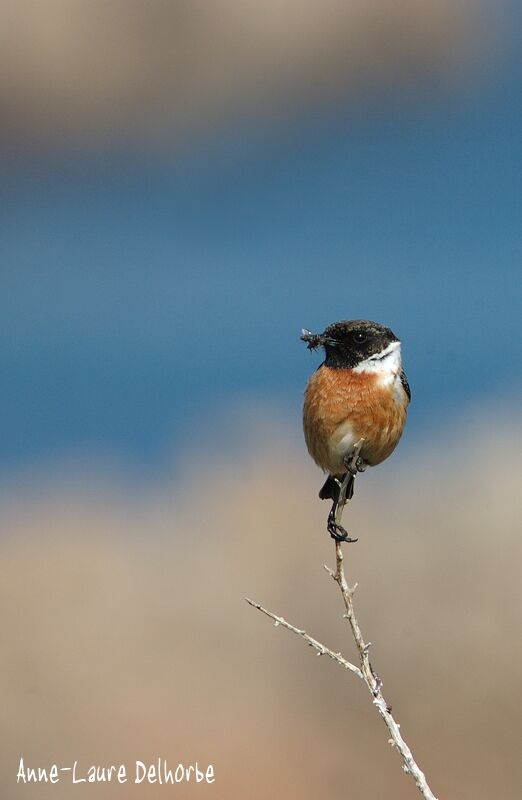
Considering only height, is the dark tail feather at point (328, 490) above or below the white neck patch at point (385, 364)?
below

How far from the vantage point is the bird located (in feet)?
15.5

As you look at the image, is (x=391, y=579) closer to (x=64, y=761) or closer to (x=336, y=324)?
(x=64, y=761)

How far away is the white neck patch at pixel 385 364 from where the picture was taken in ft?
15.7

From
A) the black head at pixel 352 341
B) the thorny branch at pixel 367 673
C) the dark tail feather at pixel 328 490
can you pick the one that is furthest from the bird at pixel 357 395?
the thorny branch at pixel 367 673

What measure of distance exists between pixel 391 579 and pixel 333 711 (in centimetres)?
181

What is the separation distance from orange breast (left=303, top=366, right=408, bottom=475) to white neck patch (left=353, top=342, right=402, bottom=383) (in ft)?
0.08

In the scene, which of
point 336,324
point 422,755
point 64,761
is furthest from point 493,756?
point 336,324

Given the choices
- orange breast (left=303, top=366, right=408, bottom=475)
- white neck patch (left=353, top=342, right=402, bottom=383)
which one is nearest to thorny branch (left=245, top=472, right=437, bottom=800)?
orange breast (left=303, top=366, right=408, bottom=475)

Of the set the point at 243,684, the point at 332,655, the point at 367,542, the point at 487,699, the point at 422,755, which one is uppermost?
the point at 367,542

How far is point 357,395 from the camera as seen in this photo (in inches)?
186

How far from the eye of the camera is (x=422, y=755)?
317 inches

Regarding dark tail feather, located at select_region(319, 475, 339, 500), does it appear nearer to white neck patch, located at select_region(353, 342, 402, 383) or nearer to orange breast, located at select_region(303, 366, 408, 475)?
orange breast, located at select_region(303, 366, 408, 475)

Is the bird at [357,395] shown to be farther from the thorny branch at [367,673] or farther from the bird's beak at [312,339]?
the thorny branch at [367,673]

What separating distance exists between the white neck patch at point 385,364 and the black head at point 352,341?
0.02m
